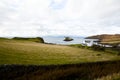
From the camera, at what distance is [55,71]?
53.8 feet

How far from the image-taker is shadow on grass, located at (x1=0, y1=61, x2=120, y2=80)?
1482cm

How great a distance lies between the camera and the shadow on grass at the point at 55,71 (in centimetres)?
1482

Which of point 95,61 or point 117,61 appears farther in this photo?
point 117,61

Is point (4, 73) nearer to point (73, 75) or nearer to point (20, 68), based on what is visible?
point (20, 68)

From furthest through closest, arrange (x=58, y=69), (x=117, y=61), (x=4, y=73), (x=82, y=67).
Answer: (x=117, y=61)
(x=82, y=67)
(x=58, y=69)
(x=4, y=73)

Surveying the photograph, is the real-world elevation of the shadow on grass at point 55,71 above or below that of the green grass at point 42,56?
below

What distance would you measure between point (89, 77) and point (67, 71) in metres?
2.01

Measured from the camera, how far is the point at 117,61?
874 inches

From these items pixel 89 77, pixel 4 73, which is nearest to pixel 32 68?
pixel 4 73

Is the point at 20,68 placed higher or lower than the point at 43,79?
higher

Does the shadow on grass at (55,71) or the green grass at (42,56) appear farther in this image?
the green grass at (42,56)

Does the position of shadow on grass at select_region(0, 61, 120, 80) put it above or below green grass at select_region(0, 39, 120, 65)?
below

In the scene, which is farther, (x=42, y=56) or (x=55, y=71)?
(x=42, y=56)

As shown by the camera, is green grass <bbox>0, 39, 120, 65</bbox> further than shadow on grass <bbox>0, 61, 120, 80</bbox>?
Yes
